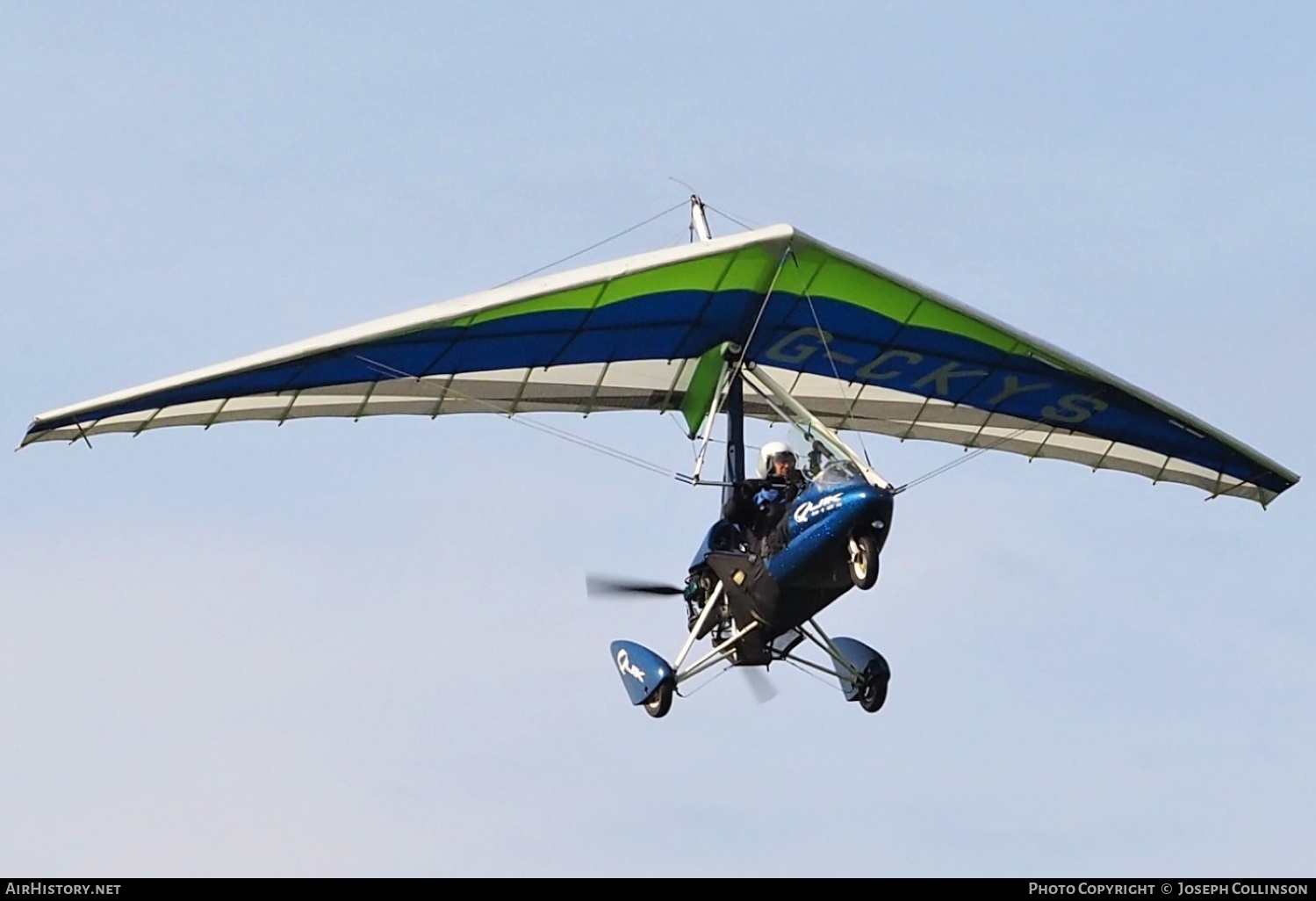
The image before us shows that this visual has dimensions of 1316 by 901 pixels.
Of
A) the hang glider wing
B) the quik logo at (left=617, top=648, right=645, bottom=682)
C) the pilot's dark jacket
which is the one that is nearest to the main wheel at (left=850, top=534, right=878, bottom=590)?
the pilot's dark jacket

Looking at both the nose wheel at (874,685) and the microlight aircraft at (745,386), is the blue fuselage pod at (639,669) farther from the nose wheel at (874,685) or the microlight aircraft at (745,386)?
the nose wheel at (874,685)

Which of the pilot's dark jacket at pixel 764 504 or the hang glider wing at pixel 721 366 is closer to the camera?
the hang glider wing at pixel 721 366

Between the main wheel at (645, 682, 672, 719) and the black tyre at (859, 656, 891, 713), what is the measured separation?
2.14m

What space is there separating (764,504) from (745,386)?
4240mm

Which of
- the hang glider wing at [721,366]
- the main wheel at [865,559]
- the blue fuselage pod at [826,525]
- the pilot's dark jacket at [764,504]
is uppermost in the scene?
the hang glider wing at [721,366]

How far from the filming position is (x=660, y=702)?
29859mm

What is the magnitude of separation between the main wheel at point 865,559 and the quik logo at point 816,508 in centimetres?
39

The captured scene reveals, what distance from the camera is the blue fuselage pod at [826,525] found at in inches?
1065

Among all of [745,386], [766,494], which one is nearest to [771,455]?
[766,494]

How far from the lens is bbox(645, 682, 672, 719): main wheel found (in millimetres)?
29812

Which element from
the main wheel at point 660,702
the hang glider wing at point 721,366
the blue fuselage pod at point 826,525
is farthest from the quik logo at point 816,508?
the main wheel at point 660,702
